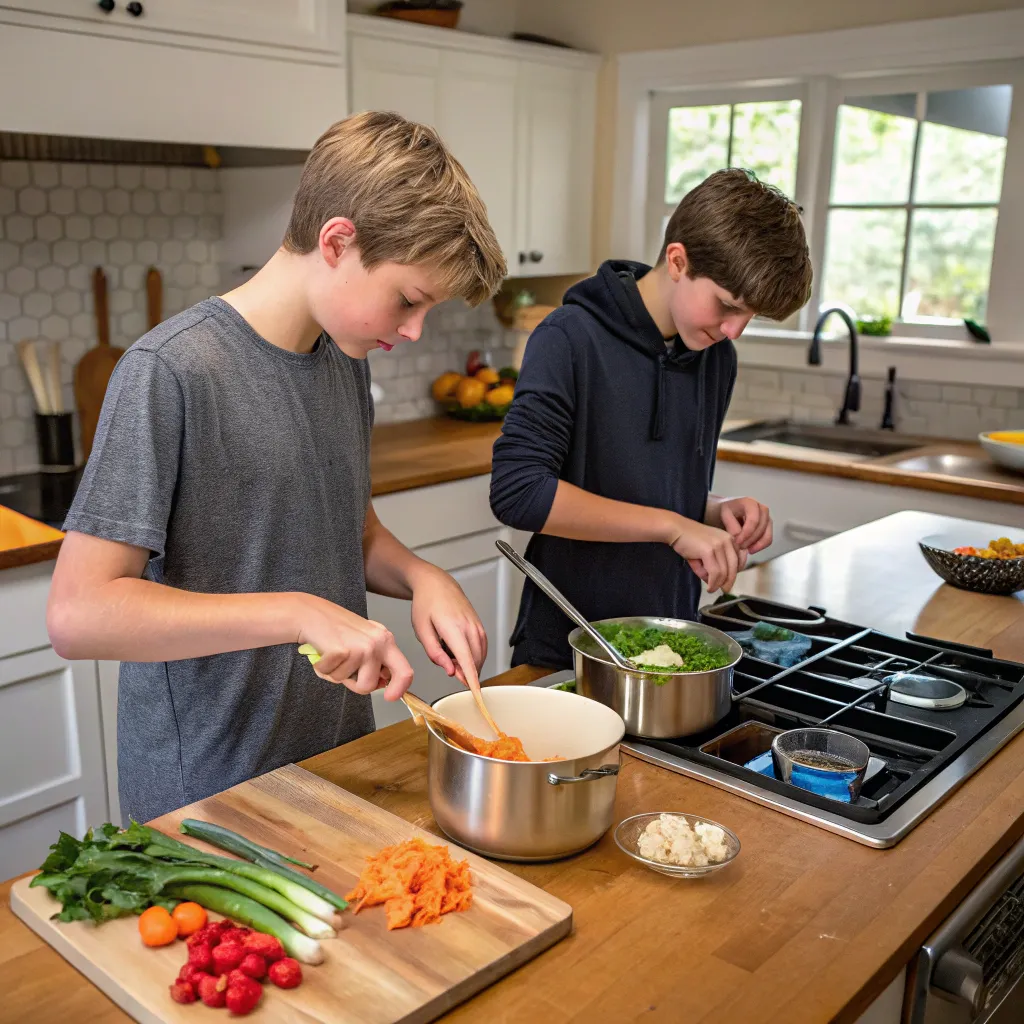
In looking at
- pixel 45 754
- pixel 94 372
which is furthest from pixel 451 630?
pixel 94 372

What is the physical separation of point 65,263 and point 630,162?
205 centimetres

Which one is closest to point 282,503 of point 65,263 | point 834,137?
point 65,263

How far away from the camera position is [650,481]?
6.13ft

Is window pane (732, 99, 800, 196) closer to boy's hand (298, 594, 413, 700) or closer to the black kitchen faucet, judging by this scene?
the black kitchen faucet

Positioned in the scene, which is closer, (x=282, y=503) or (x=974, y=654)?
(x=282, y=503)

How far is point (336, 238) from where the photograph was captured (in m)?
1.18

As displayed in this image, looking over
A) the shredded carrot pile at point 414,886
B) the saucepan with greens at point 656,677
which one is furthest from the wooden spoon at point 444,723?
the saucepan with greens at point 656,677

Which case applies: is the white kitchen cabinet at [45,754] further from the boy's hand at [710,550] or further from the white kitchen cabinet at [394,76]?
the white kitchen cabinet at [394,76]

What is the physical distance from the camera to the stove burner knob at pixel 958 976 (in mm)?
1082

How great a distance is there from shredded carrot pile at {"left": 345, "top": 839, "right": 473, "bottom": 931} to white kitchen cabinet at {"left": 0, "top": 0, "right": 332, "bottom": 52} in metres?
2.09

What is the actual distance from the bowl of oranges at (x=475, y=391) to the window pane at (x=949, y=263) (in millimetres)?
1393

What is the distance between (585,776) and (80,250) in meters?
2.50

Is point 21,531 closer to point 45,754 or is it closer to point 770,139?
point 45,754

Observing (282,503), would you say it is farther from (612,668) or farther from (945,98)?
(945,98)
